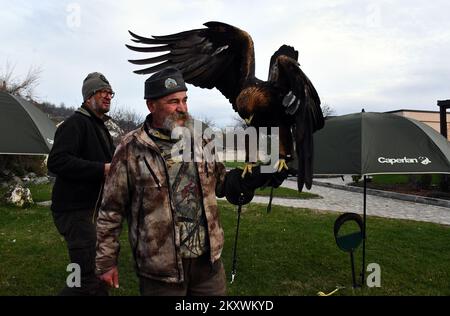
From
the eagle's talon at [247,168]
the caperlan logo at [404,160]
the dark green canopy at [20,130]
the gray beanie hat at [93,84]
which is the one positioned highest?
the gray beanie hat at [93,84]

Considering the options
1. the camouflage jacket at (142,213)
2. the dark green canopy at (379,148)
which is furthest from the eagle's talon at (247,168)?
the dark green canopy at (379,148)

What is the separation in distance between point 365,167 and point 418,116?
27864 millimetres

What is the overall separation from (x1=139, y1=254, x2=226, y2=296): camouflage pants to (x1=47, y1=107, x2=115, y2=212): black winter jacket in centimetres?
99

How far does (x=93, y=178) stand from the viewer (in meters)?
2.84

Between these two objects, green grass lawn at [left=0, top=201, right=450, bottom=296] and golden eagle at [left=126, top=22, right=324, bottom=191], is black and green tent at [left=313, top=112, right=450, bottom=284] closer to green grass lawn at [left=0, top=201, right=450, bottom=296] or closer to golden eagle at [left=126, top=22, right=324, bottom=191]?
green grass lawn at [left=0, top=201, right=450, bottom=296]

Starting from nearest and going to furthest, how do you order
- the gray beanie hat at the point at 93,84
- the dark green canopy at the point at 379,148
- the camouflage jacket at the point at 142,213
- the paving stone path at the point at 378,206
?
the camouflage jacket at the point at 142,213, the gray beanie hat at the point at 93,84, the dark green canopy at the point at 379,148, the paving stone path at the point at 378,206

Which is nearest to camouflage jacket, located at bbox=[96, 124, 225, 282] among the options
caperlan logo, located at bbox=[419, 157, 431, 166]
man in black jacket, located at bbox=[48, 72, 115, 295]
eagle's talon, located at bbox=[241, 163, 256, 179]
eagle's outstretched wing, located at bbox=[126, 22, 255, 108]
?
eagle's talon, located at bbox=[241, 163, 256, 179]

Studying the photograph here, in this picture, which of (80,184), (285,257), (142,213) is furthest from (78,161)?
(285,257)

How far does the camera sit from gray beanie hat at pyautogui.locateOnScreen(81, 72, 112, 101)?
10.0ft

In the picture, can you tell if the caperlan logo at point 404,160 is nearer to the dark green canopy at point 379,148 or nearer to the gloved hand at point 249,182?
the dark green canopy at point 379,148

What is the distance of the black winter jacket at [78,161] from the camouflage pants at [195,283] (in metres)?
0.99

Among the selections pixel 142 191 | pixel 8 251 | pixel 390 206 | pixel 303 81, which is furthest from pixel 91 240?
pixel 390 206

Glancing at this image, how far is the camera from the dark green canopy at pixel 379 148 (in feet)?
13.7

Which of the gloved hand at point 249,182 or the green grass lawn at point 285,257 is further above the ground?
the gloved hand at point 249,182
